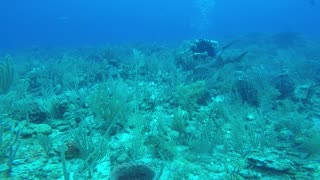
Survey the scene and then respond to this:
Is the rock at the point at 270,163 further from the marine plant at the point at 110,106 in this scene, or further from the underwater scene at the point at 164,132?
the marine plant at the point at 110,106

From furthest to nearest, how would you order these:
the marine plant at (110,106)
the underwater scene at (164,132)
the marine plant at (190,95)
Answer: the marine plant at (190,95)
the marine plant at (110,106)
the underwater scene at (164,132)

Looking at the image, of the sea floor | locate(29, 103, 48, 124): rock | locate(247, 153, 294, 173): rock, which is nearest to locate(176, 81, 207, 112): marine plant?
the sea floor

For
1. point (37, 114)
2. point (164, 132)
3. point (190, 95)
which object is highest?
point (190, 95)

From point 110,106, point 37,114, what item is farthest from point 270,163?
point 37,114

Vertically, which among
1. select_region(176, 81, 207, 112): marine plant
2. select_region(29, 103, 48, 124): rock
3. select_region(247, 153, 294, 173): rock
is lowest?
select_region(29, 103, 48, 124): rock

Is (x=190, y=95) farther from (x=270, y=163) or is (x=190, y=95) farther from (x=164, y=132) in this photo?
(x=270, y=163)

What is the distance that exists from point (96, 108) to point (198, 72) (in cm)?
499

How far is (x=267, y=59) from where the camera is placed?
16.7 meters

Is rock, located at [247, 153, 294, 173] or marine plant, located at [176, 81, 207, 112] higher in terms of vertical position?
marine plant, located at [176, 81, 207, 112]

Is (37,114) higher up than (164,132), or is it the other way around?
(164,132)

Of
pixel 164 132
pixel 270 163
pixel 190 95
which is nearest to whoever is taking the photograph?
pixel 270 163

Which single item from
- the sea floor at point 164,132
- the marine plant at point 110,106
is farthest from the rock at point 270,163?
the marine plant at point 110,106

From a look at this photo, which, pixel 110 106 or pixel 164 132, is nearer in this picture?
pixel 164 132

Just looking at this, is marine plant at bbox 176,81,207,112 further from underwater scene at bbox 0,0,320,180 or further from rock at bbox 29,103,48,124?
rock at bbox 29,103,48,124
